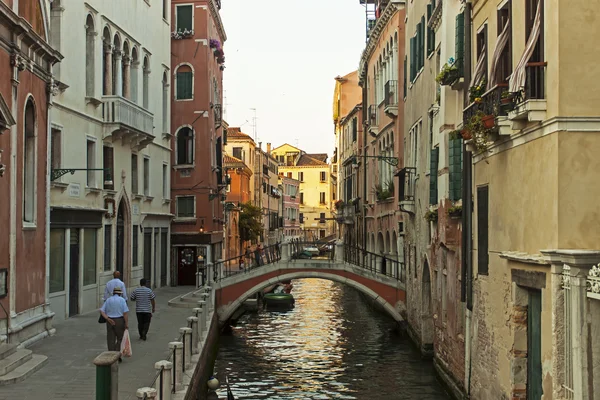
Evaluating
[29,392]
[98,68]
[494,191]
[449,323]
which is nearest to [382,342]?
[449,323]

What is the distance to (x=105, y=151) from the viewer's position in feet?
79.8

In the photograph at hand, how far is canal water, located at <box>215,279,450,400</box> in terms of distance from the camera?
18.6m

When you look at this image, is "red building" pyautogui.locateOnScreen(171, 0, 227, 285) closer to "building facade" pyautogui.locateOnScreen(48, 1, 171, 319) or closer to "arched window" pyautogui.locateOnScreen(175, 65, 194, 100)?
"arched window" pyautogui.locateOnScreen(175, 65, 194, 100)

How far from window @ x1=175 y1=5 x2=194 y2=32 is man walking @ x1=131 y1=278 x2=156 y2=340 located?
2024cm

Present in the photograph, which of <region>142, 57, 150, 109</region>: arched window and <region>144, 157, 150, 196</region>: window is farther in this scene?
<region>144, 157, 150, 196</region>: window

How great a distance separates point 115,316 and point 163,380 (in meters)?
3.71

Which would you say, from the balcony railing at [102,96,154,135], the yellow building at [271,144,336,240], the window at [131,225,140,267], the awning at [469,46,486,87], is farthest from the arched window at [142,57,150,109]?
the yellow building at [271,144,336,240]

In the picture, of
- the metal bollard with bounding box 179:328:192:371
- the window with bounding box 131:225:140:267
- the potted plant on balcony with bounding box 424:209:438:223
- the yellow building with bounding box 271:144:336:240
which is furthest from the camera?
the yellow building with bounding box 271:144:336:240

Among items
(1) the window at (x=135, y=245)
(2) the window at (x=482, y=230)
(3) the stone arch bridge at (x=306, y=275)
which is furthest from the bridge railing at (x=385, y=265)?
(2) the window at (x=482, y=230)

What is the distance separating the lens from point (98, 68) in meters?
23.1

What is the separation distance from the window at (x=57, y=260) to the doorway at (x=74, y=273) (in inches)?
29.1

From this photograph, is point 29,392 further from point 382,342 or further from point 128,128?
point 382,342

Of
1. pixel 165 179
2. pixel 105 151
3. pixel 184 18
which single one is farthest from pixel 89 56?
pixel 184 18

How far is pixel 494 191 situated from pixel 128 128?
47.1 feet
